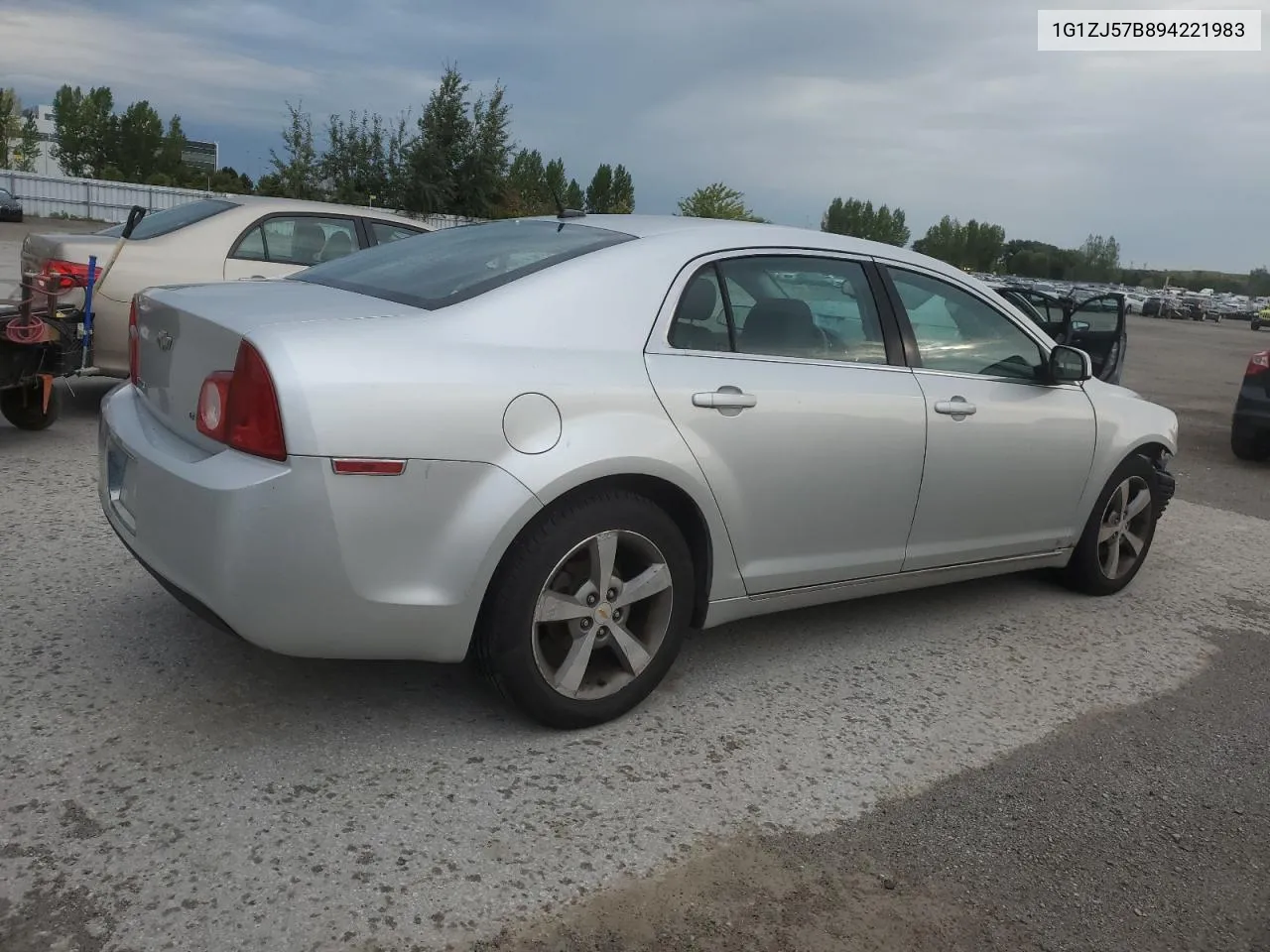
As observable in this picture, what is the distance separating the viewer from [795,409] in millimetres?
3693

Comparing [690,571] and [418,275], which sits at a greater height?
[418,275]

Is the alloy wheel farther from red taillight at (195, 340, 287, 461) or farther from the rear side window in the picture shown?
the rear side window

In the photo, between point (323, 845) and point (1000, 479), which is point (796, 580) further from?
point (323, 845)

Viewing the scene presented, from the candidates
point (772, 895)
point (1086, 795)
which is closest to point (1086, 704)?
point (1086, 795)

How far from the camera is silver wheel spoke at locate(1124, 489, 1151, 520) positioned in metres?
5.30

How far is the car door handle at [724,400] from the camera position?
3465 mm

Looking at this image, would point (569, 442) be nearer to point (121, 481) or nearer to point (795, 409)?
point (795, 409)

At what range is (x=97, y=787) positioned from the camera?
2.83 meters

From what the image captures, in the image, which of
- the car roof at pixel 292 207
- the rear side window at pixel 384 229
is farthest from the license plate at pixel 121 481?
the rear side window at pixel 384 229

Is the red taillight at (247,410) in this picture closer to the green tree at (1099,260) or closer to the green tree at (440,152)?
the green tree at (440,152)

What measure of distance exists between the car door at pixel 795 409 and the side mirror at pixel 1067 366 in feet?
2.99

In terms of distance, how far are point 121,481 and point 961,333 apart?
3125mm

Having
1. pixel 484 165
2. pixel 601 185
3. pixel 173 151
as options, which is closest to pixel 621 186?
pixel 601 185

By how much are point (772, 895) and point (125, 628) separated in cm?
247
